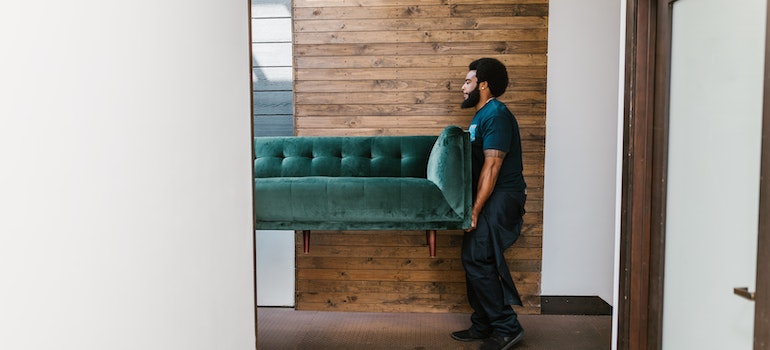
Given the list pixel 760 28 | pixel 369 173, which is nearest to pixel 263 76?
pixel 369 173

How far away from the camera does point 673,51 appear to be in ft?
5.78

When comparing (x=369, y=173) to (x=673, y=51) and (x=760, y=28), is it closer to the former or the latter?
(x=673, y=51)

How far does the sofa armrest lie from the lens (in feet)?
8.29

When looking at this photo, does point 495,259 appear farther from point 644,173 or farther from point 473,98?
point 644,173

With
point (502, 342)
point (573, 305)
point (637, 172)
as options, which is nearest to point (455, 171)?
point (637, 172)

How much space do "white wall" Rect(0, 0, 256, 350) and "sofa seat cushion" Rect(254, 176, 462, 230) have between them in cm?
98

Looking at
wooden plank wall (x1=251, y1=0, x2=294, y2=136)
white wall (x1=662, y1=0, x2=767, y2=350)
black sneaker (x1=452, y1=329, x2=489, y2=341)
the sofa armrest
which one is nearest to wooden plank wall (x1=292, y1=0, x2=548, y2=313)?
A: wooden plank wall (x1=251, y1=0, x2=294, y2=136)

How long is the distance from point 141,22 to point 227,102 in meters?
0.47

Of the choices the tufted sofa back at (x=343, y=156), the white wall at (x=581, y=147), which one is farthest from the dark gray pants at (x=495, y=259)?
the white wall at (x=581, y=147)

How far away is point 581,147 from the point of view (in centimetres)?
338

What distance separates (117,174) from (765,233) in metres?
1.46

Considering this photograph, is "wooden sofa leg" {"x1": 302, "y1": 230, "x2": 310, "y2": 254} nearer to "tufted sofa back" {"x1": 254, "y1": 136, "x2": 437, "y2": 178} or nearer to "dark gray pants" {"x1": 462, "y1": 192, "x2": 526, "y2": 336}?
"tufted sofa back" {"x1": 254, "y1": 136, "x2": 437, "y2": 178}

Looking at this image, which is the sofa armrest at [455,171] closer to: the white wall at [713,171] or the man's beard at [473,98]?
the man's beard at [473,98]

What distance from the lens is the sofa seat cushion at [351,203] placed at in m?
2.52
